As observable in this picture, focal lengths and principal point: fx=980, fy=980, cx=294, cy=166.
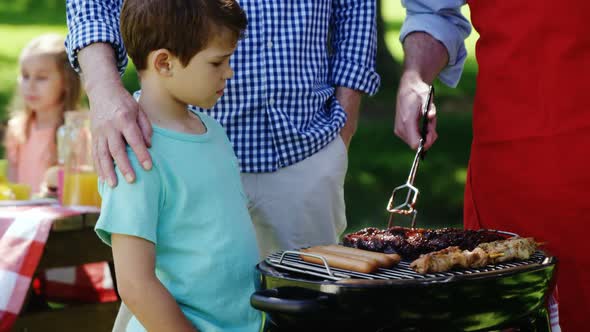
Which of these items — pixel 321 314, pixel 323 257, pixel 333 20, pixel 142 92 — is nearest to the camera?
pixel 321 314

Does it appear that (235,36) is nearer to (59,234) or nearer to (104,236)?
(104,236)

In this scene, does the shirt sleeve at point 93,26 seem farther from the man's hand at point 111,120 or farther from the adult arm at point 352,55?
the adult arm at point 352,55

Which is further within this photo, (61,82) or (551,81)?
(61,82)

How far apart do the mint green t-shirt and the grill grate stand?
Result: 0.52 feet

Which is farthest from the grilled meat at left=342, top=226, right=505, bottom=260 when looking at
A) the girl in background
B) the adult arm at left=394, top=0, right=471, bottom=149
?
the girl in background

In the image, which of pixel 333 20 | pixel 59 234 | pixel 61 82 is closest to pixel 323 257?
pixel 333 20

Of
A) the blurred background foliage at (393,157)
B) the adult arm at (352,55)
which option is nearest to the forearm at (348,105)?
the adult arm at (352,55)

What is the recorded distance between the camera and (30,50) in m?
5.86

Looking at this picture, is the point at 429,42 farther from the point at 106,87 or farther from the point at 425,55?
the point at 106,87

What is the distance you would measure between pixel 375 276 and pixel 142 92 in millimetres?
782

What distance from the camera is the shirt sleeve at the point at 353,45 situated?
3281mm

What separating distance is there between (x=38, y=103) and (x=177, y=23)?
11.9 ft

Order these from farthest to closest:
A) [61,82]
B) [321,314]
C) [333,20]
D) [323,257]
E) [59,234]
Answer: [61,82]
[59,234]
[333,20]
[323,257]
[321,314]

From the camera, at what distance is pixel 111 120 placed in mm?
2350
